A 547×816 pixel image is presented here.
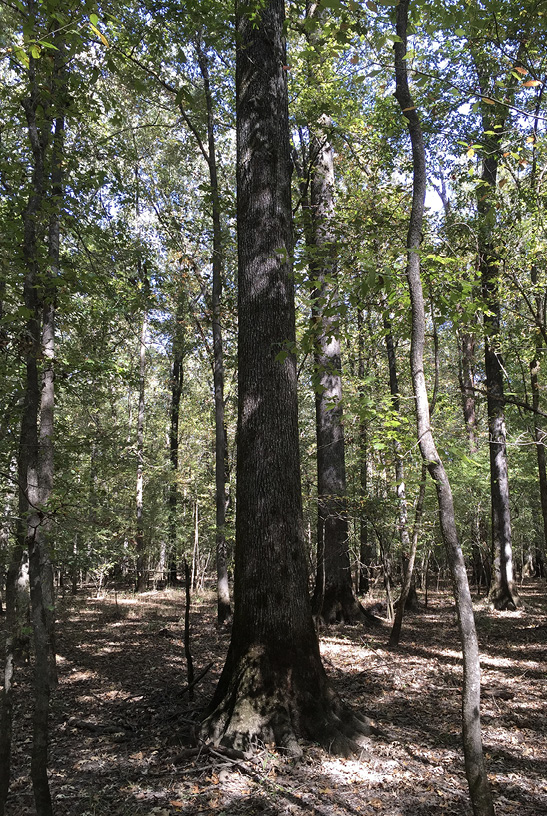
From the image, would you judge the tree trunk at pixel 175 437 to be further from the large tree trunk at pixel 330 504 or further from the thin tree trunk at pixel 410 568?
the thin tree trunk at pixel 410 568

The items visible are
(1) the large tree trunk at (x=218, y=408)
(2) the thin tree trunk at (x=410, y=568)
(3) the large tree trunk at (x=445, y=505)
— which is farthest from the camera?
(1) the large tree trunk at (x=218, y=408)

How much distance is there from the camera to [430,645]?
26.5ft

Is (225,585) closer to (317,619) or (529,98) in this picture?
(317,619)

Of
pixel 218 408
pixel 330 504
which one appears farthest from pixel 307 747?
pixel 218 408

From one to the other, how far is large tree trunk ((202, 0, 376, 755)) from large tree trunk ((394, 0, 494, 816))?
104 cm

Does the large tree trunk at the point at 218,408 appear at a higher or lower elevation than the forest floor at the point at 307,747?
higher

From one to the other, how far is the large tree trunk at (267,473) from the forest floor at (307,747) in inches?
10.9

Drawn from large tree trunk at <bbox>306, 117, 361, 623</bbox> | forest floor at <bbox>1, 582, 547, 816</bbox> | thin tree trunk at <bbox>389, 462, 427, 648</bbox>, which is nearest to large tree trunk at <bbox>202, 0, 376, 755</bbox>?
forest floor at <bbox>1, 582, 547, 816</bbox>

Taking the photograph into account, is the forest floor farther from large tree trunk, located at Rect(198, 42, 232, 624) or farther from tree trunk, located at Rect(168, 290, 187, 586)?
tree trunk, located at Rect(168, 290, 187, 586)

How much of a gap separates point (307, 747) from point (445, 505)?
7.08 ft

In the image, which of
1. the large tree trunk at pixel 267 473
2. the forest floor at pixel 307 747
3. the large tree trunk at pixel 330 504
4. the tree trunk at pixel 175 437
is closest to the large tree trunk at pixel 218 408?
the forest floor at pixel 307 747

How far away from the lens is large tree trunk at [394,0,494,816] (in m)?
2.73

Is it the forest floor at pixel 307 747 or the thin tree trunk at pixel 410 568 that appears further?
the thin tree trunk at pixel 410 568

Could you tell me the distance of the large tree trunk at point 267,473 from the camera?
12.4 ft
